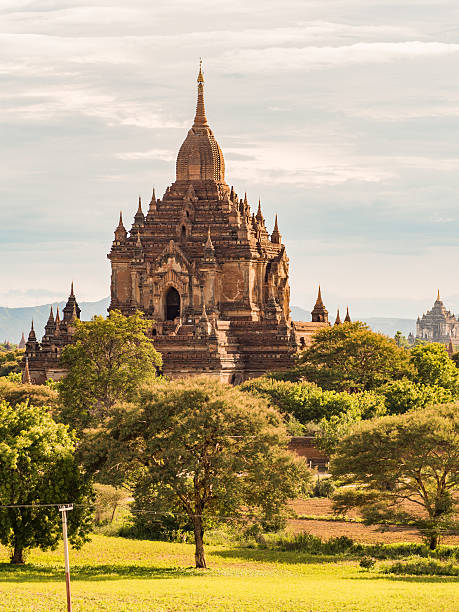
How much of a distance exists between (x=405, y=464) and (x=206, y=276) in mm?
44458

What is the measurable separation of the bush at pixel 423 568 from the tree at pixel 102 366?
2077 centimetres

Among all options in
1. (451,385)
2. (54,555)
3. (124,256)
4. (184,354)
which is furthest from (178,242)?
(54,555)

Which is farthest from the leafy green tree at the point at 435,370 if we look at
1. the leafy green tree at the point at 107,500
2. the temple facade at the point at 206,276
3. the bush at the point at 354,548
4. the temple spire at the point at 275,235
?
the bush at the point at 354,548

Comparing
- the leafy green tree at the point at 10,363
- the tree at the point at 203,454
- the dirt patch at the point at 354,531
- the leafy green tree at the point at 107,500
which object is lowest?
the dirt patch at the point at 354,531

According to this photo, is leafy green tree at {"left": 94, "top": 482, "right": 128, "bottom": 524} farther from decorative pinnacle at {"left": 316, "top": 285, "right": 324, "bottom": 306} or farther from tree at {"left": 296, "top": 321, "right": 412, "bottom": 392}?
decorative pinnacle at {"left": 316, "top": 285, "right": 324, "bottom": 306}

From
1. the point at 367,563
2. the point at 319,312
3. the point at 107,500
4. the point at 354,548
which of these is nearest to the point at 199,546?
the point at 367,563

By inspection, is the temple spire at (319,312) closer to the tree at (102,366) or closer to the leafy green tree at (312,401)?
the leafy green tree at (312,401)

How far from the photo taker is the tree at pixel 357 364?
76.8 m

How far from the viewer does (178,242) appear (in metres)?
91.8

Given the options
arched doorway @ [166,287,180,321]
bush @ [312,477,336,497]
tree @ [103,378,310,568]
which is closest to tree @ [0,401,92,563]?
tree @ [103,378,310,568]

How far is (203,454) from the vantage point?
144ft

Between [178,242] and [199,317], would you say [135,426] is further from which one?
[178,242]

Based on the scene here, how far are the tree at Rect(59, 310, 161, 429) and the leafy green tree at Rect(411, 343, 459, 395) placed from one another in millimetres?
19621

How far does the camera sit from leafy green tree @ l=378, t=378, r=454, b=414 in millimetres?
67688
